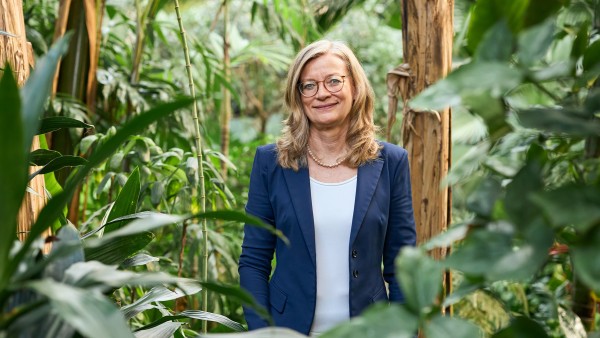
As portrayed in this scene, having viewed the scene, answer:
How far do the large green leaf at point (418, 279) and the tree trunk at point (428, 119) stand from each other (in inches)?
82.2

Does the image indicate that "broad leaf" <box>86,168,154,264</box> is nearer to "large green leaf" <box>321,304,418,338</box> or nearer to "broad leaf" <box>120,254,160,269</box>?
"broad leaf" <box>120,254,160,269</box>

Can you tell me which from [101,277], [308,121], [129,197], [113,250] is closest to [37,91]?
[101,277]

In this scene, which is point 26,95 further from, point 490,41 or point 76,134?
point 76,134

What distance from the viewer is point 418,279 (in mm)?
680

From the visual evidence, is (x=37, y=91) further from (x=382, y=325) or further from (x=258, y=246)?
(x=258, y=246)

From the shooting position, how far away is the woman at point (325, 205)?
1935 millimetres

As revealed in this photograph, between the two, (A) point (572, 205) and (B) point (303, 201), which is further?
(B) point (303, 201)

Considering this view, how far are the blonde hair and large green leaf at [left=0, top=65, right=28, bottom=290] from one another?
122cm

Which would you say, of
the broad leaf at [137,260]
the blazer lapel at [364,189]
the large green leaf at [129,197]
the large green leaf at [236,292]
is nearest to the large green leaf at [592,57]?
the large green leaf at [236,292]

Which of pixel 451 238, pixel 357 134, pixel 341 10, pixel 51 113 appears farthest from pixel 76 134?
pixel 451 238

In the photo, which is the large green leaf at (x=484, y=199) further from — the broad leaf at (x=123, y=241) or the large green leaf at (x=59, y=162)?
the large green leaf at (x=59, y=162)

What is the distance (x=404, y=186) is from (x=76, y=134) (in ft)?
5.11

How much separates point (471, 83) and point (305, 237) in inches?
51.3

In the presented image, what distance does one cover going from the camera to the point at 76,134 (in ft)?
10.3
